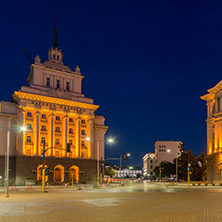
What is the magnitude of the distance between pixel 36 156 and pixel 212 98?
48.9 m

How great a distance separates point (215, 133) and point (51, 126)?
42753mm

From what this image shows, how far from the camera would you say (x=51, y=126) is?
72.4m

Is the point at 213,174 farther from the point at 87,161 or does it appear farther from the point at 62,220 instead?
the point at 62,220

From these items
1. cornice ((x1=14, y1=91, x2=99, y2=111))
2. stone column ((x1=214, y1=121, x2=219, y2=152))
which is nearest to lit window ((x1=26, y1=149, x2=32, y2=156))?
cornice ((x1=14, y1=91, x2=99, y2=111))

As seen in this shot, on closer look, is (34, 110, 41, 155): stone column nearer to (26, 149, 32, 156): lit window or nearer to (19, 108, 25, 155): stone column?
(26, 149, 32, 156): lit window

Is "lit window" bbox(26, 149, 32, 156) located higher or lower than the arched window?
higher

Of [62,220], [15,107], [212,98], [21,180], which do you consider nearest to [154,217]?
[62,220]

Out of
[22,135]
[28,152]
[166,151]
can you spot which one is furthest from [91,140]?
[166,151]

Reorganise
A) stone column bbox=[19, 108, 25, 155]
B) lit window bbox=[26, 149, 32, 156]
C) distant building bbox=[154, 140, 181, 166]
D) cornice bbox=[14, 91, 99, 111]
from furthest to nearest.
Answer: distant building bbox=[154, 140, 181, 166] < lit window bbox=[26, 149, 32, 156] < cornice bbox=[14, 91, 99, 111] < stone column bbox=[19, 108, 25, 155]

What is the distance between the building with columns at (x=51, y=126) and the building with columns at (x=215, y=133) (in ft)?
103

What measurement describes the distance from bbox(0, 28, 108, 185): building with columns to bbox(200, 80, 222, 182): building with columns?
31370 mm

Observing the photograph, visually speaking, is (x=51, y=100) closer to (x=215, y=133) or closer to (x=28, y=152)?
(x=28, y=152)

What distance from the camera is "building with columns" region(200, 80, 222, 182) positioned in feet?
230

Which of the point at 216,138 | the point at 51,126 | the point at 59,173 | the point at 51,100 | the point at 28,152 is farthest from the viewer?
the point at 59,173
